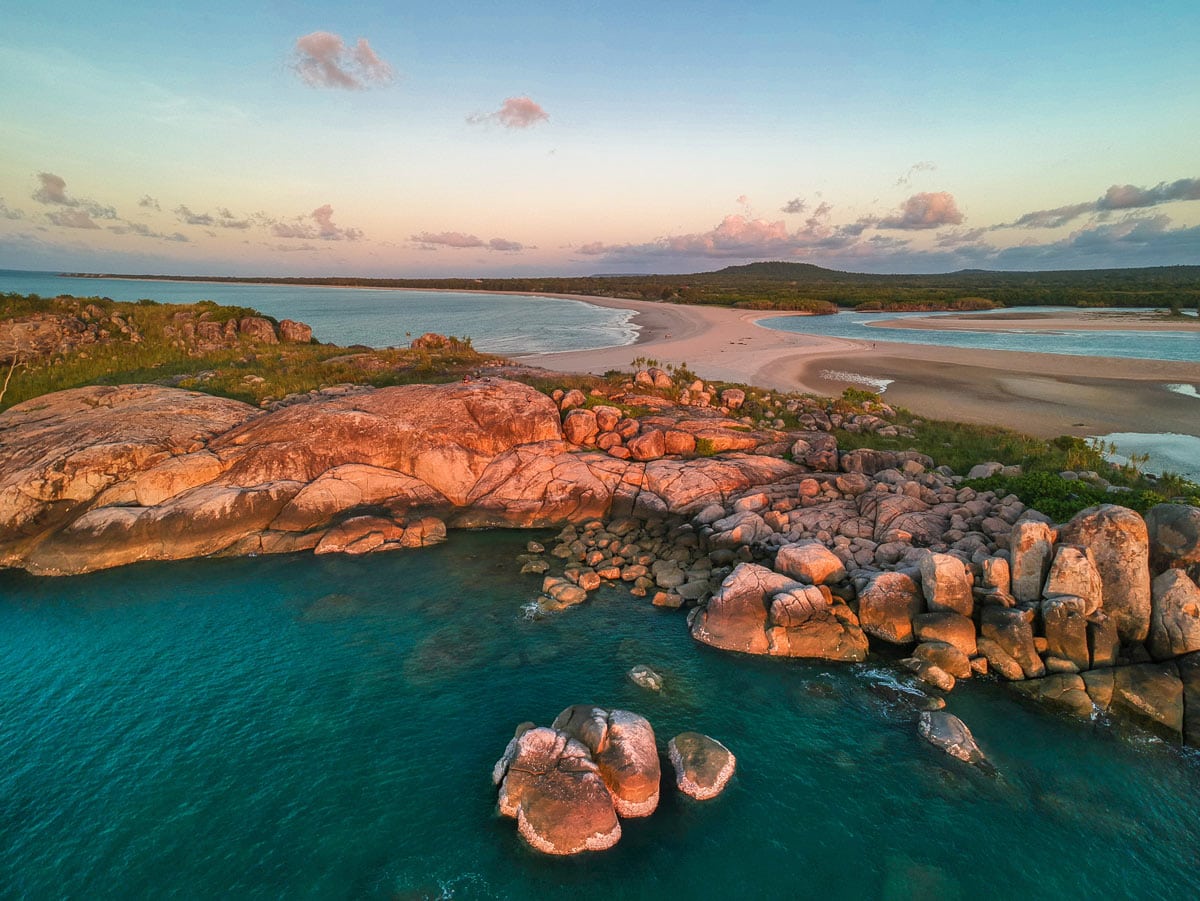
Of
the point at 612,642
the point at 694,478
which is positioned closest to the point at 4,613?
the point at 612,642

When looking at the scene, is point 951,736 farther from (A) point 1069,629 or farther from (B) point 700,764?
(B) point 700,764

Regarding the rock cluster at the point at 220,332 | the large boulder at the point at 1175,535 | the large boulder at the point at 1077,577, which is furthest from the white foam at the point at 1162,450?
the rock cluster at the point at 220,332

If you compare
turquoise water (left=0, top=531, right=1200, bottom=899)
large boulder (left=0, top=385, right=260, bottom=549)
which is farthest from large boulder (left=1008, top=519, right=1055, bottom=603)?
large boulder (left=0, top=385, right=260, bottom=549)

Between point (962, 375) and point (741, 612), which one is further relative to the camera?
point (962, 375)

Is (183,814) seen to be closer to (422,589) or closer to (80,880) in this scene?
(80,880)

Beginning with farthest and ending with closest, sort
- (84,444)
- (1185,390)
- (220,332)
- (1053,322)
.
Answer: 1. (1053,322)
2. (220,332)
3. (1185,390)
4. (84,444)

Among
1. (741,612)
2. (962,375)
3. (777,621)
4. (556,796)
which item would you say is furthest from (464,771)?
(962,375)
